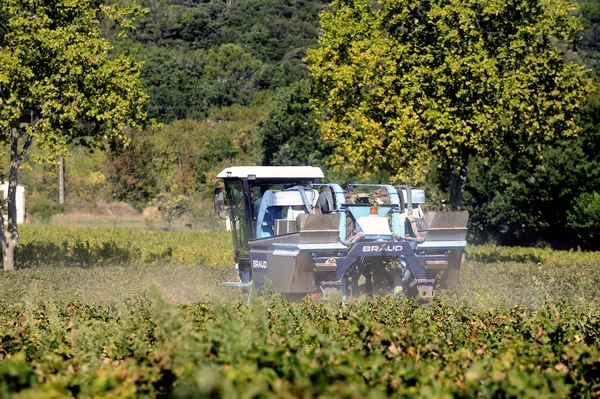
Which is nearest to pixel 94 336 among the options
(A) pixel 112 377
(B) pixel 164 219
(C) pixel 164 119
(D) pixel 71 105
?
(A) pixel 112 377

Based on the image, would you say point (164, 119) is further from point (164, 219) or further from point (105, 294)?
point (105, 294)

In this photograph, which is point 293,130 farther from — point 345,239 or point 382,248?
point 382,248

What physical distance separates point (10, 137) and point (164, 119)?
70368mm

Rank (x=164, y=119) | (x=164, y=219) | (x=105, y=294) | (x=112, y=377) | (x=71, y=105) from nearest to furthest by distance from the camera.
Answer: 1. (x=112, y=377)
2. (x=105, y=294)
3. (x=71, y=105)
4. (x=164, y=219)
5. (x=164, y=119)

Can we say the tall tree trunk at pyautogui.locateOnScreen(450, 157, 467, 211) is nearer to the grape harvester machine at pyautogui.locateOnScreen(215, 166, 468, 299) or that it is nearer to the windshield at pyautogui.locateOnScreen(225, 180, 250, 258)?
the windshield at pyautogui.locateOnScreen(225, 180, 250, 258)

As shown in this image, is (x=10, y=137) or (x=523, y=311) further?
(x=10, y=137)

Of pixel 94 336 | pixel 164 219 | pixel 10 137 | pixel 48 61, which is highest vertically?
pixel 48 61

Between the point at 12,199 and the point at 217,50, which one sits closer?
the point at 12,199

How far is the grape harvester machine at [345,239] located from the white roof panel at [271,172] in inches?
0.8

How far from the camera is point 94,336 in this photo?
8.79 m

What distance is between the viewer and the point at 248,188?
19.7m

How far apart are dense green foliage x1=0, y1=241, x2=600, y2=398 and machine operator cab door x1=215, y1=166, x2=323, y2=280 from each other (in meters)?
6.37

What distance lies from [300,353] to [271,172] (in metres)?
12.4

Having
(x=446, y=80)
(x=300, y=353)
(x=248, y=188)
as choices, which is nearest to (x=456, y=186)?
(x=446, y=80)
